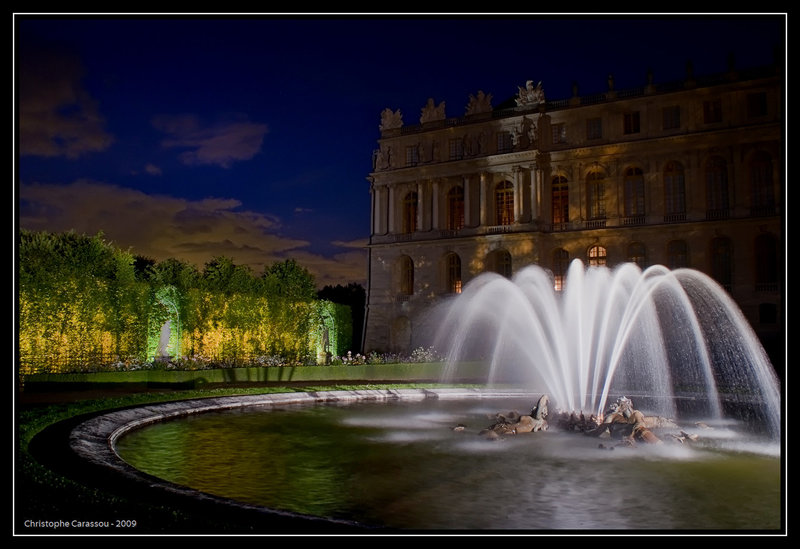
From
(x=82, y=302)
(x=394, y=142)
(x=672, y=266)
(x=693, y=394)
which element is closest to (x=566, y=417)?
(x=693, y=394)

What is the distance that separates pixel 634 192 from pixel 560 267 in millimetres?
7283

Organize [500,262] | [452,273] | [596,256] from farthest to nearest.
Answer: [452,273] < [500,262] < [596,256]

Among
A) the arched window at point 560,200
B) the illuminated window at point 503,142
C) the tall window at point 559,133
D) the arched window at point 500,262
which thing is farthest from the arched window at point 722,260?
the illuminated window at point 503,142

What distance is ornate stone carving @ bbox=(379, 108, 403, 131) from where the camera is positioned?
58.8 meters

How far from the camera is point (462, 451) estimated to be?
44.8ft

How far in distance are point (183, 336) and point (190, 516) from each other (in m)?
28.0

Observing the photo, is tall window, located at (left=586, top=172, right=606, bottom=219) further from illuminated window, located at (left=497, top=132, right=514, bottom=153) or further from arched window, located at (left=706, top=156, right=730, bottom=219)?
arched window, located at (left=706, top=156, right=730, bottom=219)

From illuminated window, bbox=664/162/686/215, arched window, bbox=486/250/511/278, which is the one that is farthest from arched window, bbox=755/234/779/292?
arched window, bbox=486/250/511/278

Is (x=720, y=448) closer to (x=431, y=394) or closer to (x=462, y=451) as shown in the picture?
(x=462, y=451)

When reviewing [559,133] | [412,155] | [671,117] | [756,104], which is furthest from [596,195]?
[412,155]

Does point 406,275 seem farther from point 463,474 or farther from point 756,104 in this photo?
point 463,474

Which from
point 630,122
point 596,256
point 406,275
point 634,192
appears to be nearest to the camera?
point 634,192

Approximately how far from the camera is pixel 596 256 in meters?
50.2

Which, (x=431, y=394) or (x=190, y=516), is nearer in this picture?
(x=190, y=516)
